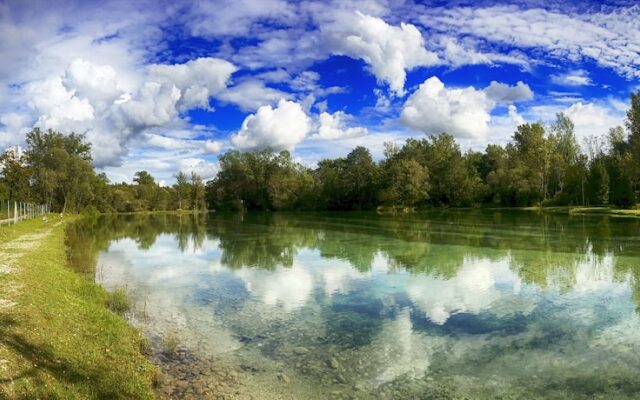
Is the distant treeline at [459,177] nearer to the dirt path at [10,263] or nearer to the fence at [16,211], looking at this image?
the fence at [16,211]

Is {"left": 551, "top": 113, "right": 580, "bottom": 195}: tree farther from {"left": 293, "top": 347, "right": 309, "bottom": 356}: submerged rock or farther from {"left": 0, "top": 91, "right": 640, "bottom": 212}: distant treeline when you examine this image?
{"left": 293, "top": 347, "right": 309, "bottom": 356}: submerged rock

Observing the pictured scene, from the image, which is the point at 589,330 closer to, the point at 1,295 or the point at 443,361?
the point at 443,361

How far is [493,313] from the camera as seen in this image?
15.0 m

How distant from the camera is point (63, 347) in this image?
9.26 m

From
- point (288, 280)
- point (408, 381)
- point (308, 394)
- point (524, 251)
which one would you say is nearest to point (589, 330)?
point (408, 381)

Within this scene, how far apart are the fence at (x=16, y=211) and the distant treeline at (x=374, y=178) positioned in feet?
28.0

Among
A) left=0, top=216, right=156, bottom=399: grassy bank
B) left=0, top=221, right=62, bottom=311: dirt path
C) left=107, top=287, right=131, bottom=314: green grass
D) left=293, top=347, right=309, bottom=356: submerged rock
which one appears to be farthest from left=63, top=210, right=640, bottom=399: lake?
left=0, top=221, right=62, bottom=311: dirt path

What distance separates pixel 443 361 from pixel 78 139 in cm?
9624

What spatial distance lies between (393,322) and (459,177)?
315 ft

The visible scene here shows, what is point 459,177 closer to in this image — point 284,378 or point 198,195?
point 198,195

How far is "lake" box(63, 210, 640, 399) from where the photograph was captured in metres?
9.56

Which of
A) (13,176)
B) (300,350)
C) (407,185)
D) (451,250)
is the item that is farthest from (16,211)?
(407,185)

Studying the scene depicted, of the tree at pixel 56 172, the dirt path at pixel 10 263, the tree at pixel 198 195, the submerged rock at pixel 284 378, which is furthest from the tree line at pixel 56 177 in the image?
the submerged rock at pixel 284 378

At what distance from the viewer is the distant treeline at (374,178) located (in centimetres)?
7569
